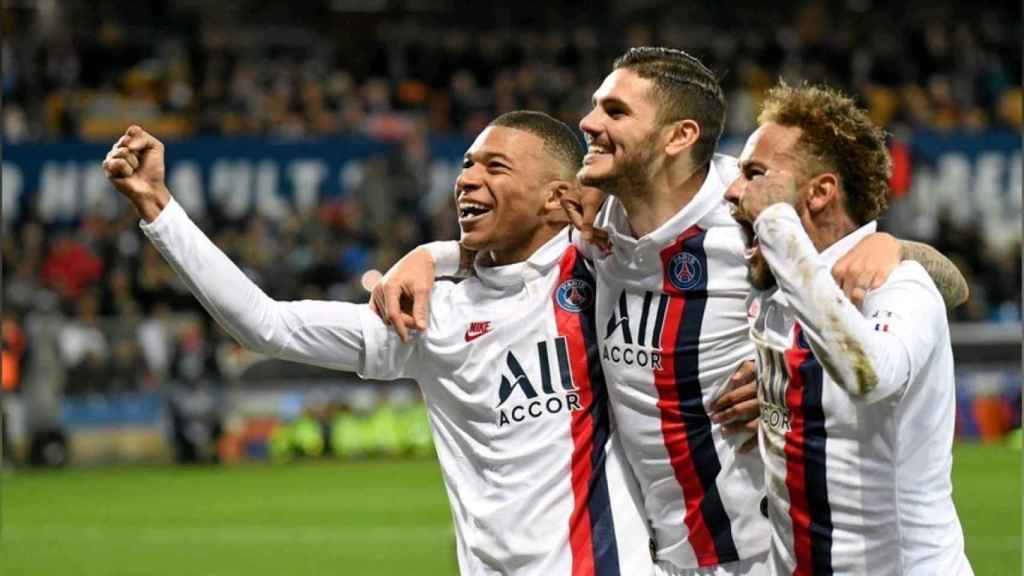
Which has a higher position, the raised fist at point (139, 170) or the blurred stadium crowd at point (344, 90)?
the blurred stadium crowd at point (344, 90)

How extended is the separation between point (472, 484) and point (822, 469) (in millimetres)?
1173

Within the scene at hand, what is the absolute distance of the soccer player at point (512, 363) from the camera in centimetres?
481

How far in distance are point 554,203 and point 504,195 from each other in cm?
17

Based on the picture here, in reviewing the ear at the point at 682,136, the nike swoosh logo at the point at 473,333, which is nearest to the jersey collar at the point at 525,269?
the nike swoosh logo at the point at 473,333

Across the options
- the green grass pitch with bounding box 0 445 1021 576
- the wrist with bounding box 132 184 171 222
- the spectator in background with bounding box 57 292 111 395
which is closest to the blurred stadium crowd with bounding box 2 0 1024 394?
the spectator in background with bounding box 57 292 111 395

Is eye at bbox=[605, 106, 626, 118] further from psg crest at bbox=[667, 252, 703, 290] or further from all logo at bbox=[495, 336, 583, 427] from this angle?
all logo at bbox=[495, 336, 583, 427]

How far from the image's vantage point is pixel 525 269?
5.03 meters

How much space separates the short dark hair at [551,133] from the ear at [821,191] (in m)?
1.03

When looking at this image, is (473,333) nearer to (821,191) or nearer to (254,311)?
(254,311)

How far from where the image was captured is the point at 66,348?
1916 cm

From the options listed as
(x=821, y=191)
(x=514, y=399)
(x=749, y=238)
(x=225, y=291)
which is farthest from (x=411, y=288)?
(x=821, y=191)

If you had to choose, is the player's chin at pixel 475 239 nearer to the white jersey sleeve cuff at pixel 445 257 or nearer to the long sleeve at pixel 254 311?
the white jersey sleeve cuff at pixel 445 257

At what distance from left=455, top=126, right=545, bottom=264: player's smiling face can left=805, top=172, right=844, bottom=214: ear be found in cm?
101

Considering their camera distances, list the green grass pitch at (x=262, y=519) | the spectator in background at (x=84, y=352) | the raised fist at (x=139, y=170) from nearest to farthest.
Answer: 1. the raised fist at (x=139, y=170)
2. the green grass pitch at (x=262, y=519)
3. the spectator in background at (x=84, y=352)
